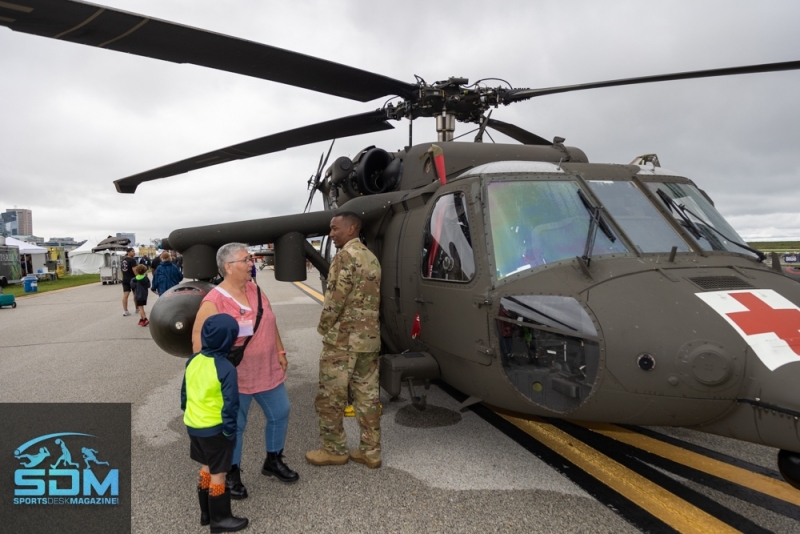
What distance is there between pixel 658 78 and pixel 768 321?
2.74m

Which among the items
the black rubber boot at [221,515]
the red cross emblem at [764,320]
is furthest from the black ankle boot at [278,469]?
the red cross emblem at [764,320]

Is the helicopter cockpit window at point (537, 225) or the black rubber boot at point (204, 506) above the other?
the helicopter cockpit window at point (537, 225)

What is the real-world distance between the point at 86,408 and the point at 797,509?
5.97 metres

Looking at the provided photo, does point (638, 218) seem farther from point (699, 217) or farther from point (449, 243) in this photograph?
point (449, 243)

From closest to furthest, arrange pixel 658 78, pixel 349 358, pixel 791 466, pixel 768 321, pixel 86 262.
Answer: pixel 791 466
pixel 768 321
pixel 349 358
pixel 658 78
pixel 86 262

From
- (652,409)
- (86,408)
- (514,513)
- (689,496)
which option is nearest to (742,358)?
(652,409)

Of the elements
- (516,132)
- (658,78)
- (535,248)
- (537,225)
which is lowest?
(535,248)

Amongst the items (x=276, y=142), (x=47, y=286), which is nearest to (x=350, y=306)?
(x=276, y=142)

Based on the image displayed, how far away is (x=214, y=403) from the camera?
2.53 metres

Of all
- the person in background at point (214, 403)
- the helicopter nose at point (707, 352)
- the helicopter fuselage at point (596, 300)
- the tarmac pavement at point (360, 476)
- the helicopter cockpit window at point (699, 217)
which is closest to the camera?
the helicopter nose at point (707, 352)

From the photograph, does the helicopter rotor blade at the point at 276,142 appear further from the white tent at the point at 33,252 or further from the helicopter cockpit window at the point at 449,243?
the white tent at the point at 33,252

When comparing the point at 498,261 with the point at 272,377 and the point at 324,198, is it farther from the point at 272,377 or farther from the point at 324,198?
the point at 324,198

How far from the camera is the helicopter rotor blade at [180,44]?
310 centimetres

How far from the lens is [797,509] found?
109 inches
